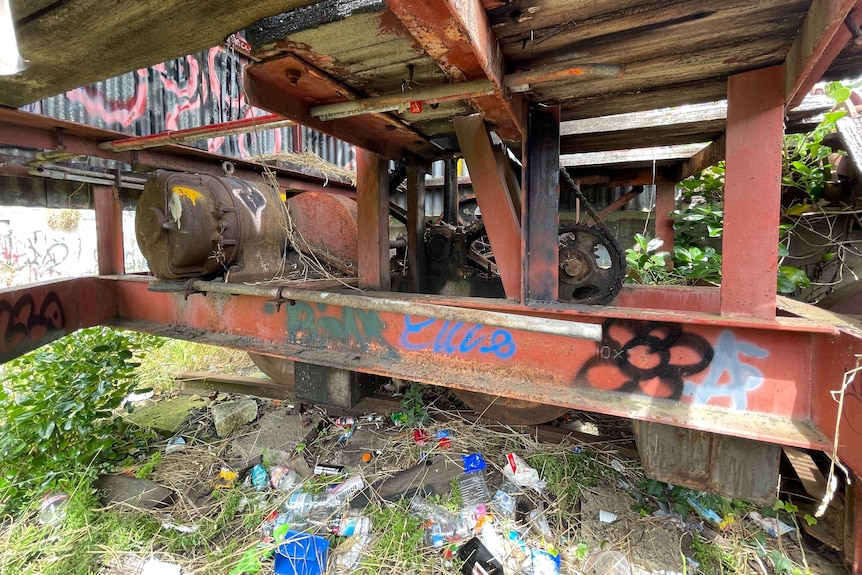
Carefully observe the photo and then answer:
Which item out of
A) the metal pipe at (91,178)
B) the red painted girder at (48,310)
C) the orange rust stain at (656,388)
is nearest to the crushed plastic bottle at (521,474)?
the orange rust stain at (656,388)

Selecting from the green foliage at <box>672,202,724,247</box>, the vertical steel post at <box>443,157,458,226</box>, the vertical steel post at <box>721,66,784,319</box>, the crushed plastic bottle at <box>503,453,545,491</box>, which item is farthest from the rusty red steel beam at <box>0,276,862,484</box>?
the vertical steel post at <box>443,157,458,226</box>

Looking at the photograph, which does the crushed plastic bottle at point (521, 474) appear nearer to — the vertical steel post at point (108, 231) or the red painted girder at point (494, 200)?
the red painted girder at point (494, 200)

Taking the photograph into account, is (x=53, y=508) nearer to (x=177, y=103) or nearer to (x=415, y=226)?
(x=415, y=226)

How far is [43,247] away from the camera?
9.37 meters

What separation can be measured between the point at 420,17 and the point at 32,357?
4.27 meters

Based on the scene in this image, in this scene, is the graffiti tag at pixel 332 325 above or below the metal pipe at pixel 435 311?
below

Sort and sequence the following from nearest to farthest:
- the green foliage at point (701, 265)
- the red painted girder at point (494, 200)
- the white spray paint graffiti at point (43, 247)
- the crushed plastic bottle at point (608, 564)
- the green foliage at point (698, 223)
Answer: the crushed plastic bottle at point (608, 564) < the red painted girder at point (494, 200) < the green foliage at point (701, 265) < the green foliage at point (698, 223) < the white spray paint graffiti at point (43, 247)

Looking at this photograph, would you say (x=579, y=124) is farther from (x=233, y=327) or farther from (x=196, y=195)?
(x=233, y=327)

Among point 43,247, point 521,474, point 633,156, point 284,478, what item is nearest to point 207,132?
point 284,478

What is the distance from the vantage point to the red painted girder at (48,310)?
2711 mm

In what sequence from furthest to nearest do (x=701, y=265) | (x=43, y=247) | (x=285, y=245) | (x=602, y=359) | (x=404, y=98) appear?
(x=43, y=247) < (x=701, y=265) < (x=285, y=245) < (x=602, y=359) < (x=404, y=98)

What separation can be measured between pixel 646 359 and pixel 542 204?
101cm

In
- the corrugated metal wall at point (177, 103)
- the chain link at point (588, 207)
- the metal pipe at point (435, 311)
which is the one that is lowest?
the metal pipe at point (435, 311)

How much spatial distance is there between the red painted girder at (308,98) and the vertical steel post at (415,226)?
1.74 ft
